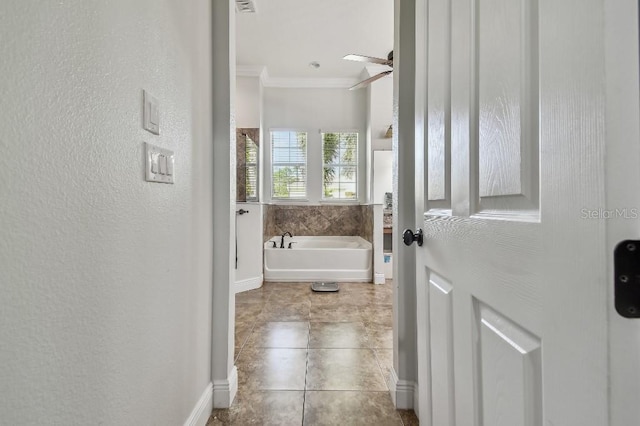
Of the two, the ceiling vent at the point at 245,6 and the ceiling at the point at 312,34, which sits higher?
the ceiling at the point at 312,34

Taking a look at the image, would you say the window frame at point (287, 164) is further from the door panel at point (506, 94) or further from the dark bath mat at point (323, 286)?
the door panel at point (506, 94)

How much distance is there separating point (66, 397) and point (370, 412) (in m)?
1.36

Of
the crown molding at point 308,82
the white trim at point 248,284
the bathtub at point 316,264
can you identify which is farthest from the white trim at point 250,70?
the white trim at point 248,284

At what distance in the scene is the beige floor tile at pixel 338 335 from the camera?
226cm

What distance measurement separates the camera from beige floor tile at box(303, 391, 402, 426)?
1.46m

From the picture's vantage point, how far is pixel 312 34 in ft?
11.5

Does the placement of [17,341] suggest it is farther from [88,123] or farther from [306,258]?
[306,258]

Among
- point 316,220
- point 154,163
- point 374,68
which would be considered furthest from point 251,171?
point 154,163

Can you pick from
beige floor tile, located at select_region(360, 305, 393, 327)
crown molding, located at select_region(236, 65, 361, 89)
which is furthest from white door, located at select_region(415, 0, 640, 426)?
crown molding, located at select_region(236, 65, 361, 89)

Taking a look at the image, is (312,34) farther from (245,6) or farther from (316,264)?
(316,264)

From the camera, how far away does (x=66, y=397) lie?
2.06ft

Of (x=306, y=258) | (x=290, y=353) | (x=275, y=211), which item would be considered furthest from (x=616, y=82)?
(x=275, y=211)

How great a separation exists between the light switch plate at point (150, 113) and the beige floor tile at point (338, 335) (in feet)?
6.08

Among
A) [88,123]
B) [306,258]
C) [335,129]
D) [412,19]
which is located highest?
[335,129]
